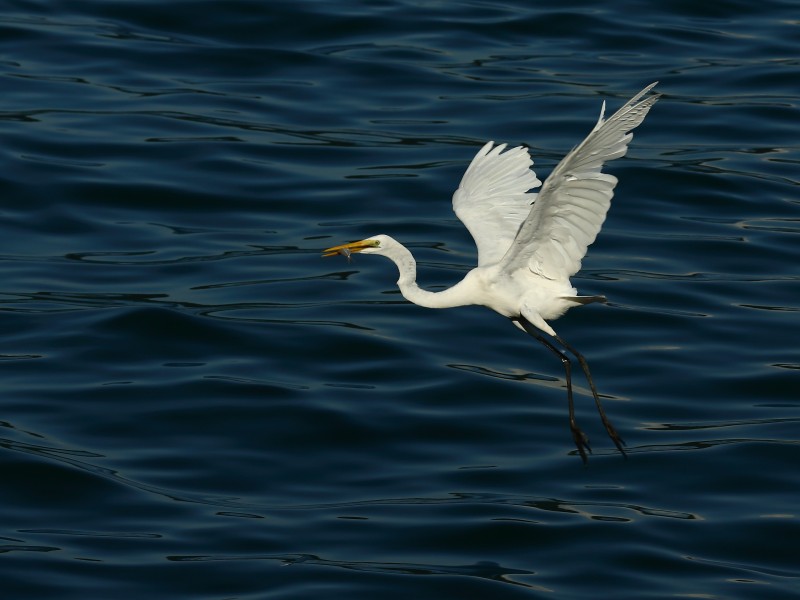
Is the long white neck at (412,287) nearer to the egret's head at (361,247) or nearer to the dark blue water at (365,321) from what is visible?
the egret's head at (361,247)

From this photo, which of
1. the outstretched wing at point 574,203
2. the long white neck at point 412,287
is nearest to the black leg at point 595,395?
→ the outstretched wing at point 574,203

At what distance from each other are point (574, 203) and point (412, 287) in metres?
1.74

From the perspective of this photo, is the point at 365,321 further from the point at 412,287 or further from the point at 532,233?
the point at 532,233

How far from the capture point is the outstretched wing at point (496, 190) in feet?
40.8

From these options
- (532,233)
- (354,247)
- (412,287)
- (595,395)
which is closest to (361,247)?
(354,247)

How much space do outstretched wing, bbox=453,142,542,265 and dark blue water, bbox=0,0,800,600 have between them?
230 centimetres

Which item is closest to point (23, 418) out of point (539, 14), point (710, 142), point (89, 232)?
point (89, 232)

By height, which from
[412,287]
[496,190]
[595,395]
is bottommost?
[595,395]

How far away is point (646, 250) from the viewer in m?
17.5

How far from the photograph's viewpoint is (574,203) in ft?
33.7

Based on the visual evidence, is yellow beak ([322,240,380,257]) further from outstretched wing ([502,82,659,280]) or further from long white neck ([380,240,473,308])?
outstretched wing ([502,82,659,280])

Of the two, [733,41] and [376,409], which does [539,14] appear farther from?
[376,409]

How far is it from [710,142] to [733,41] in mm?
4271

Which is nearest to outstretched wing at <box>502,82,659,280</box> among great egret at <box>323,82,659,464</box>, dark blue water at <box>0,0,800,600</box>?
great egret at <box>323,82,659,464</box>
